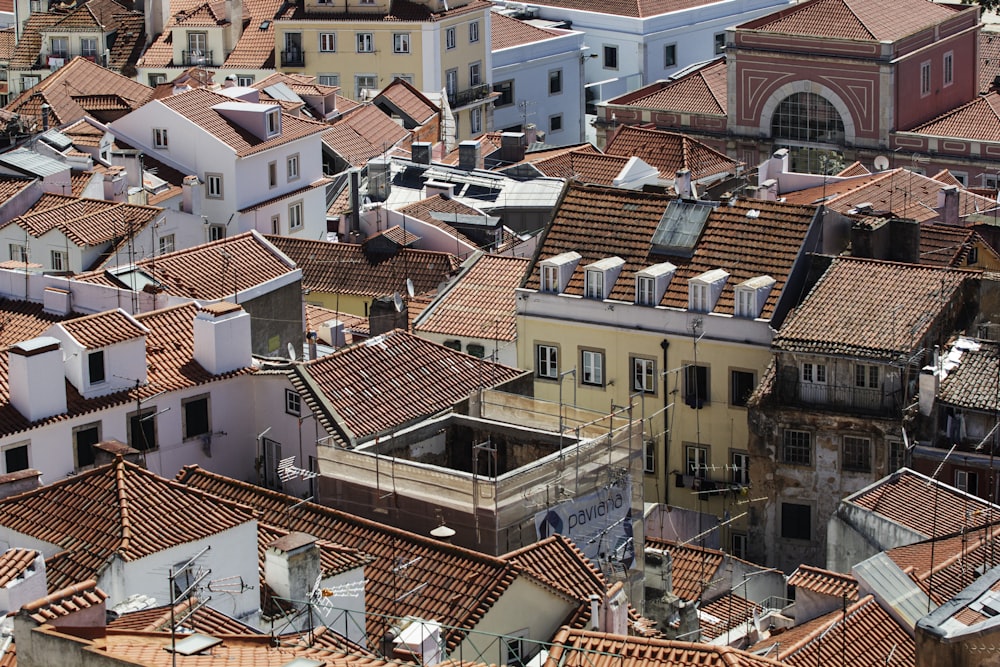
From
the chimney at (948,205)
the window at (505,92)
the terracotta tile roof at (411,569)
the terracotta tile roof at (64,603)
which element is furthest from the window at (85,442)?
the window at (505,92)

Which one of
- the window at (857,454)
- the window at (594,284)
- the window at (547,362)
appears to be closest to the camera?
the window at (857,454)

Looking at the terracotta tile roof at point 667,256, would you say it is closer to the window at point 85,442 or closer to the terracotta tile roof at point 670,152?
the window at point 85,442

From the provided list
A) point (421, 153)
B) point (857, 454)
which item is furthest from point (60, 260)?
point (857, 454)

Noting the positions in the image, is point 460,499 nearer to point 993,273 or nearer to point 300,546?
point 300,546

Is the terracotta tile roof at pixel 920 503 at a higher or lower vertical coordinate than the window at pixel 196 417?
lower

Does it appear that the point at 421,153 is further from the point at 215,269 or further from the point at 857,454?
the point at 857,454
